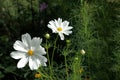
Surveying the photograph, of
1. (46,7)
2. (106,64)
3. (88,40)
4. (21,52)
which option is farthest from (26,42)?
(46,7)

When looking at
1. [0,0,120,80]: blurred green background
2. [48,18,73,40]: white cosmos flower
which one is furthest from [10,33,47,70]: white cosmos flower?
[0,0,120,80]: blurred green background

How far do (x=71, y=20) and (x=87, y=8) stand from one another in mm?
247

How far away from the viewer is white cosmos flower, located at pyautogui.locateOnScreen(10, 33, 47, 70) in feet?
6.54

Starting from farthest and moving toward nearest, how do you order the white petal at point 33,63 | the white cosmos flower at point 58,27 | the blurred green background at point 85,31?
the blurred green background at point 85,31 < the white cosmos flower at point 58,27 < the white petal at point 33,63

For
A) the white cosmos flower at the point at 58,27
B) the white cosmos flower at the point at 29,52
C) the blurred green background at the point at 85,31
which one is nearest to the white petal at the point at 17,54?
the white cosmos flower at the point at 29,52

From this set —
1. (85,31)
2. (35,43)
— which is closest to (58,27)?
(35,43)

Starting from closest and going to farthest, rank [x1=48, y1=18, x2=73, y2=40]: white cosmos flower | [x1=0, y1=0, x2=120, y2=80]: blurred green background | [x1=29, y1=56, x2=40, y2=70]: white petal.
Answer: [x1=29, y1=56, x2=40, y2=70]: white petal, [x1=48, y1=18, x2=73, y2=40]: white cosmos flower, [x1=0, y1=0, x2=120, y2=80]: blurred green background

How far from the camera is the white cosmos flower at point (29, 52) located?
199 centimetres

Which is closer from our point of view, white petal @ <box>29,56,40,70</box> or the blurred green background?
white petal @ <box>29,56,40,70</box>

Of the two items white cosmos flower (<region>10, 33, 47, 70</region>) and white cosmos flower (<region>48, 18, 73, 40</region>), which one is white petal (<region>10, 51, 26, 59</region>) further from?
white cosmos flower (<region>48, 18, 73, 40</region>)

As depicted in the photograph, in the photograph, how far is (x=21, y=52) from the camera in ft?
6.67

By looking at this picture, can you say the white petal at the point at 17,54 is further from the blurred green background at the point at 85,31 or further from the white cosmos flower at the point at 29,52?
the blurred green background at the point at 85,31

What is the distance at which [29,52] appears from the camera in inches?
79.7

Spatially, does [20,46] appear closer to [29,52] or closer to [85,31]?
[29,52]
